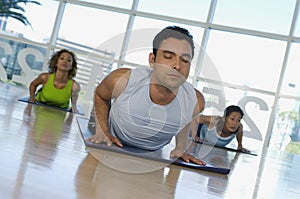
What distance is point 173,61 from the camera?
3.88 feet

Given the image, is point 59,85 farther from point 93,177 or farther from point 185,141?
point 93,177

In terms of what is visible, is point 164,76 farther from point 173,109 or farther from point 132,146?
point 132,146

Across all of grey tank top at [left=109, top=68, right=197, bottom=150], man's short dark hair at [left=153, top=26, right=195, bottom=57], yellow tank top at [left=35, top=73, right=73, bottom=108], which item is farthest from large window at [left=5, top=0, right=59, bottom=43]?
man's short dark hair at [left=153, top=26, right=195, bottom=57]

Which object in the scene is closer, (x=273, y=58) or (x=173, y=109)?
(x=173, y=109)

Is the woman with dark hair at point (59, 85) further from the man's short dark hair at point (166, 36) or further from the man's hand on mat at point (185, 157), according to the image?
the man's short dark hair at point (166, 36)

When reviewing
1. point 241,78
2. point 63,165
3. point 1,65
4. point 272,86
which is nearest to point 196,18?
point 241,78

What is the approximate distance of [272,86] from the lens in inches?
213

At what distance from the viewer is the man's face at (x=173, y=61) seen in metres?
1.19

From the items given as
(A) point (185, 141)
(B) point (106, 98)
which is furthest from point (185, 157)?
(B) point (106, 98)

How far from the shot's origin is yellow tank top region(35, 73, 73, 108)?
336cm

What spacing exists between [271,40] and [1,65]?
13.8 ft

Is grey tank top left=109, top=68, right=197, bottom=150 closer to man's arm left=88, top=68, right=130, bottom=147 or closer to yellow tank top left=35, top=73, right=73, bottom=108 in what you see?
man's arm left=88, top=68, right=130, bottom=147

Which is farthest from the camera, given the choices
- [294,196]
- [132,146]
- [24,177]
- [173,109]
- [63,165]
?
[132,146]

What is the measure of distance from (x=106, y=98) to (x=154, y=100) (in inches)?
8.2
